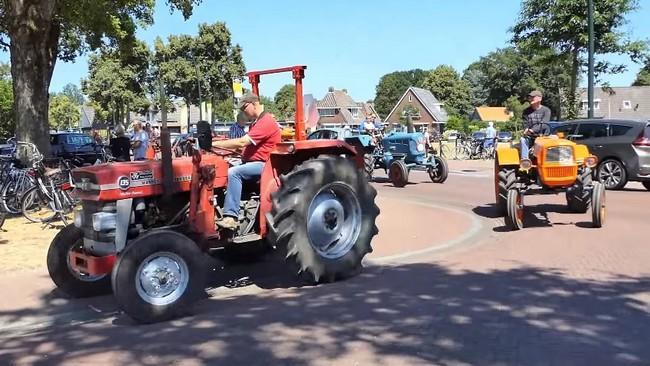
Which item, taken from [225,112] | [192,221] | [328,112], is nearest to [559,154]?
[192,221]

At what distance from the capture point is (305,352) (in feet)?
15.6

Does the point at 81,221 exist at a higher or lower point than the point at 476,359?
higher

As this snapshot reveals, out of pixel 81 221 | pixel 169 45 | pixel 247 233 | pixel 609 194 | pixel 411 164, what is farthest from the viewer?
pixel 169 45

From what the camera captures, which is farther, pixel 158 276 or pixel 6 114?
pixel 6 114

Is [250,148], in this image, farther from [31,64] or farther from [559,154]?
[31,64]

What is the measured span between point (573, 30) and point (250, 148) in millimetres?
22469

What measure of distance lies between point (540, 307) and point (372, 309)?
56.3 inches

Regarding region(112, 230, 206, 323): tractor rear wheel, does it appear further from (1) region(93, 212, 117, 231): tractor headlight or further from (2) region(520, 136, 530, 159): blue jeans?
(2) region(520, 136, 530, 159): blue jeans

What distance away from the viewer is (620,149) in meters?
15.4

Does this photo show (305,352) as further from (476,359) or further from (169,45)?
(169,45)

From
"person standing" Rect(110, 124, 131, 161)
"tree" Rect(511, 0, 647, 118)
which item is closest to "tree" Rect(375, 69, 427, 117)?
"tree" Rect(511, 0, 647, 118)

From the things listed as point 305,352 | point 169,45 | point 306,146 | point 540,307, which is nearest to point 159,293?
point 305,352

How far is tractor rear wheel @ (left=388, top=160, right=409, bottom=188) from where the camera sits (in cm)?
1744

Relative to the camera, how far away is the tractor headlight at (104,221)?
571cm
